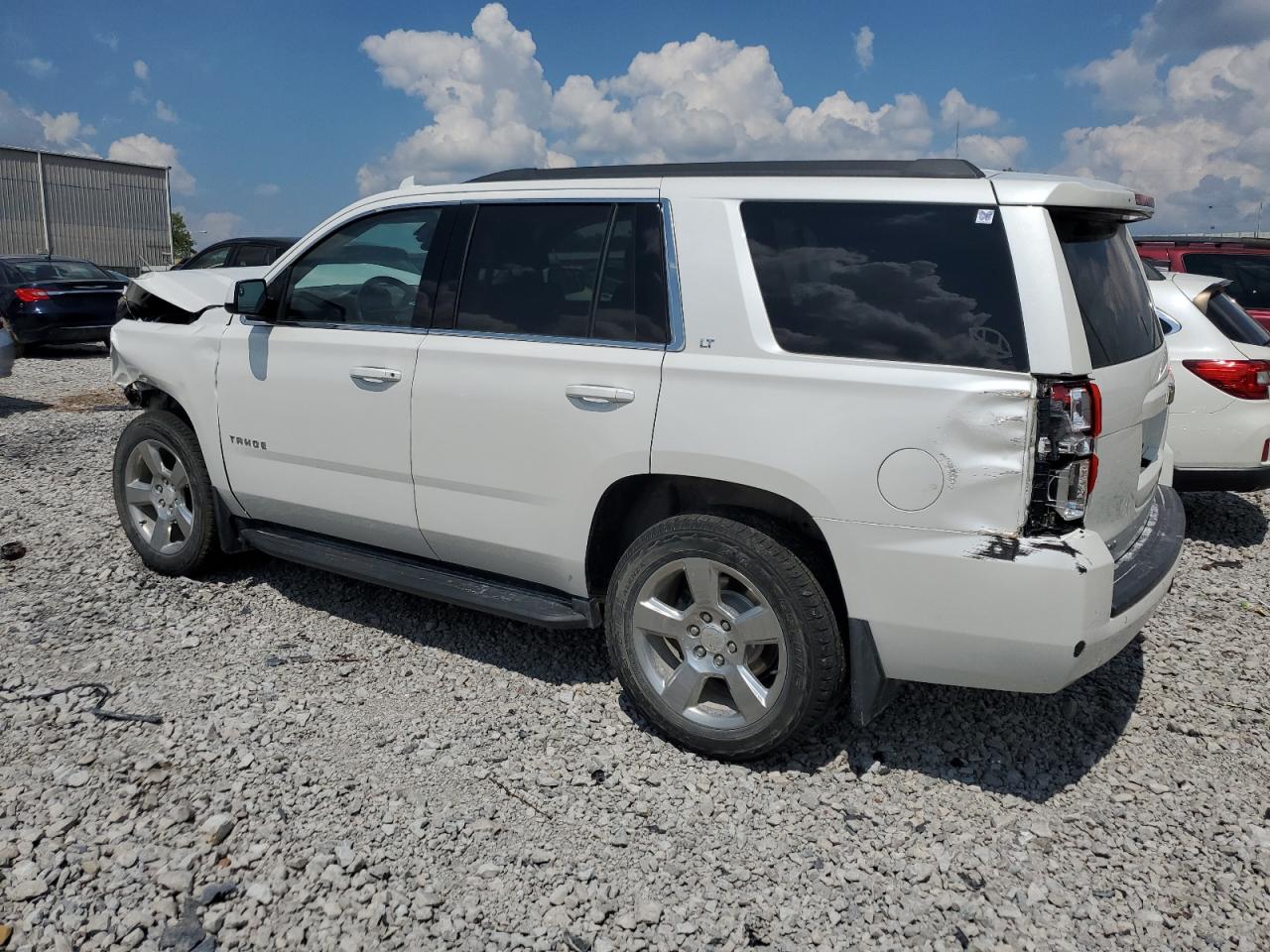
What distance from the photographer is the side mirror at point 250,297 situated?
14.6 feet

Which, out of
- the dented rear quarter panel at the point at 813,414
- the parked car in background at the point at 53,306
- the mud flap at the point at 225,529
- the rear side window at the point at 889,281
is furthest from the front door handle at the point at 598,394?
the parked car in background at the point at 53,306

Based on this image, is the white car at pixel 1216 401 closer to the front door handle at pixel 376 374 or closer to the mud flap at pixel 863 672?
the mud flap at pixel 863 672

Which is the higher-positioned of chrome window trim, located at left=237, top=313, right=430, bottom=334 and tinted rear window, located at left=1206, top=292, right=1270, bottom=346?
tinted rear window, located at left=1206, top=292, right=1270, bottom=346

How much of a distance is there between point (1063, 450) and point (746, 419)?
3.04 feet

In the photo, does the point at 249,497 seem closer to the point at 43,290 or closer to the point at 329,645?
the point at 329,645

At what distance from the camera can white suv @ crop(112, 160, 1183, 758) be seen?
2.89 m

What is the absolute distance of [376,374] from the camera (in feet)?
13.4

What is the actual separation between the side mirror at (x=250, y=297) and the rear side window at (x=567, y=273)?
1.07m

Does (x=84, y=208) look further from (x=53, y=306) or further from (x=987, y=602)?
(x=987, y=602)

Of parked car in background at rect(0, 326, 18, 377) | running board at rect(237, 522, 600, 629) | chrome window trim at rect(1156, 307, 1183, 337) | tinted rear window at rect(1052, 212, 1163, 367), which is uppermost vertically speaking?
tinted rear window at rect(1052, 212, 1163, 367)

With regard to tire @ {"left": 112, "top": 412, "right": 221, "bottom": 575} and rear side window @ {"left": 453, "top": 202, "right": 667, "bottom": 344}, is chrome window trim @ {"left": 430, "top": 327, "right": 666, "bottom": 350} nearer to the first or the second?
rear side window @ {"left": 453, "top": 202, "right": 667, "bottom": 344}

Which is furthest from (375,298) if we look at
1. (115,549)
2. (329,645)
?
(115,549)

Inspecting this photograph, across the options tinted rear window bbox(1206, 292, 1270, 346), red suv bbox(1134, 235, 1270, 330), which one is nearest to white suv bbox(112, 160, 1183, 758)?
tinted rear window bbox(1206, 292, 1270, 346)

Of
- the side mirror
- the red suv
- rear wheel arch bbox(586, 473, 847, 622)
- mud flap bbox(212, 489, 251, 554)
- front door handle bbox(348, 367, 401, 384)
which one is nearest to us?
rear wheel arch bbox(586, 473, 847, 622)
